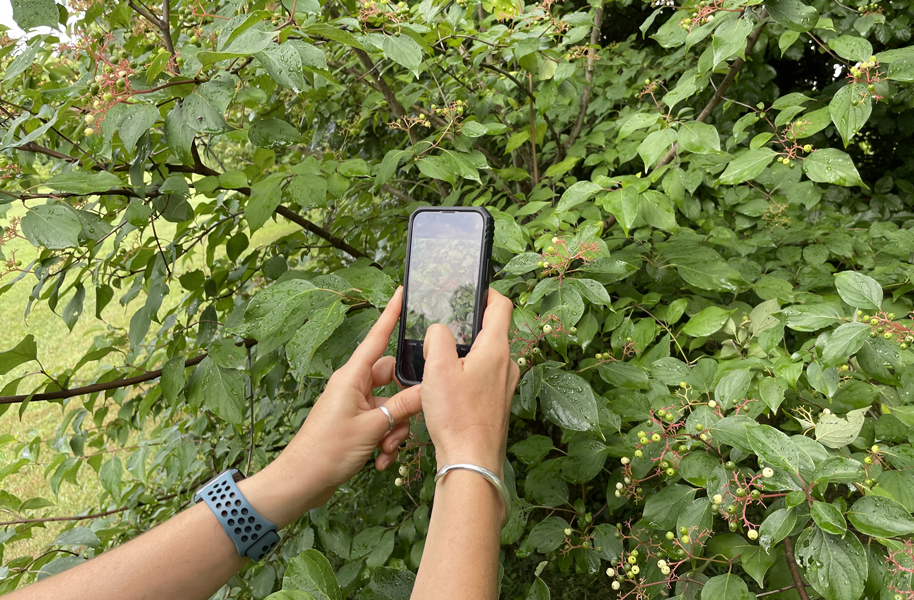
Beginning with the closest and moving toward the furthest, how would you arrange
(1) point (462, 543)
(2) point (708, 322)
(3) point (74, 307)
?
1. (1) point (462, 543)
2. (2) point (708, 322)
3. (3) point (74, 307)

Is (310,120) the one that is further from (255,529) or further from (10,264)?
(255,529)

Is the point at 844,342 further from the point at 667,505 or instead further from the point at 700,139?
the point at 700,139

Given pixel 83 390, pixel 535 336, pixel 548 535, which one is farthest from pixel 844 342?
pixel 83 390

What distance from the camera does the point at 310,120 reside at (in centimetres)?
316

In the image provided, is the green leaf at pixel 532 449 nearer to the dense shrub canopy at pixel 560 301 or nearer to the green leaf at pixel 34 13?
the dense shrub canopy at pixel 560 301

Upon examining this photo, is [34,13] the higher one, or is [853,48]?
[34,13]

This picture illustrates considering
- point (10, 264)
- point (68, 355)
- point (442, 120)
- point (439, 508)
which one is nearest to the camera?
point (439, 508)

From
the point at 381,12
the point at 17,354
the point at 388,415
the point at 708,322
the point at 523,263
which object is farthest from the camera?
the point at 381,12

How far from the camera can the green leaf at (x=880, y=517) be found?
0.91m

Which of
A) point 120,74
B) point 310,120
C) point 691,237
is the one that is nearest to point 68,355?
point 310,120

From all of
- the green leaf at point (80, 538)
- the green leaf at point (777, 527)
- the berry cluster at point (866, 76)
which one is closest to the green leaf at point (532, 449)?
the green leaf at point (777, 527)

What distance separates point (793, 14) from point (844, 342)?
2.80ft

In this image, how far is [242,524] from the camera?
1257 millimetres

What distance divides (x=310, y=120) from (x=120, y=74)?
1.94 meters
